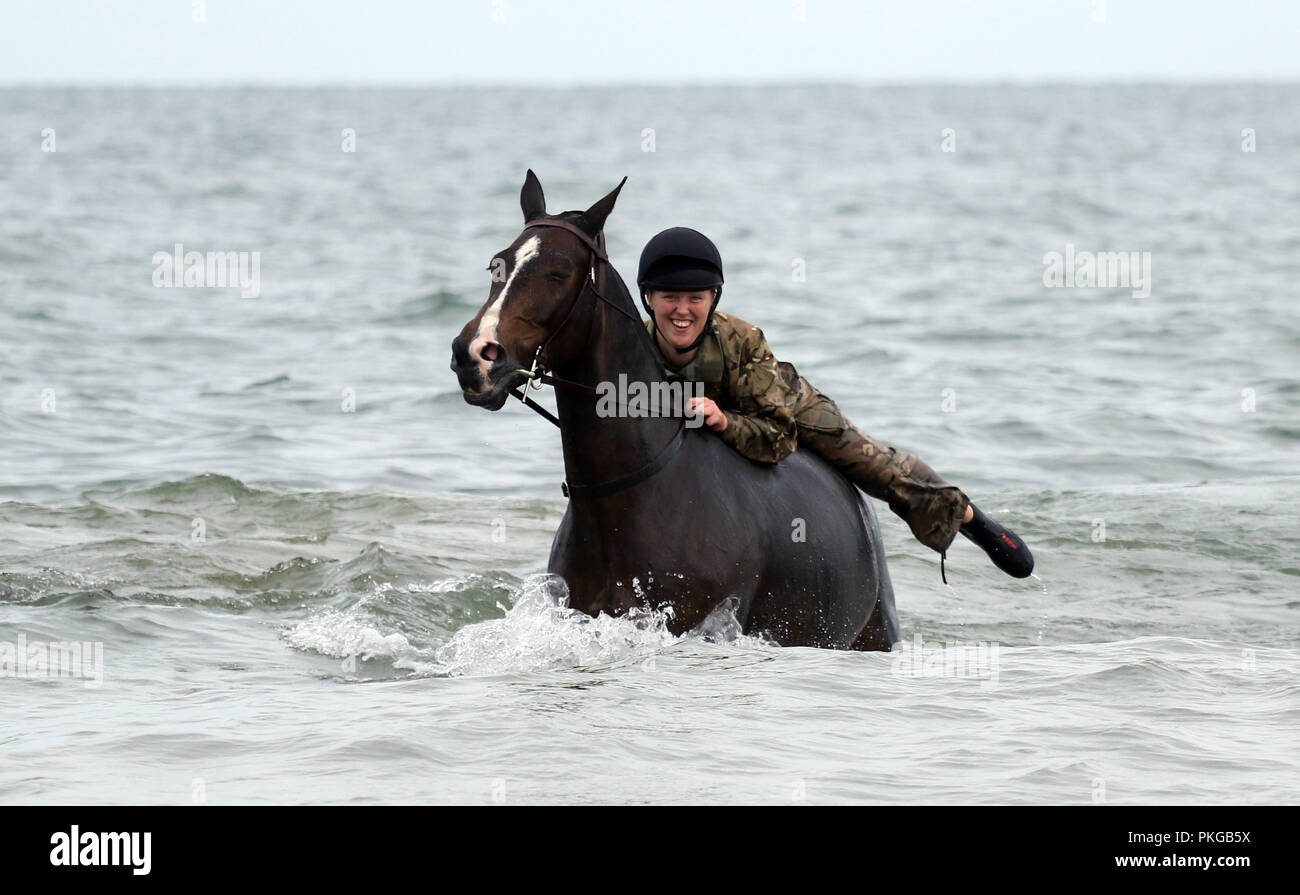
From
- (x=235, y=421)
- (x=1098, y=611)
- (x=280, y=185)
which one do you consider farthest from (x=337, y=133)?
(x=1098, y=611)

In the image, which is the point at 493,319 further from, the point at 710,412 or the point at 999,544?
the point at 999,544

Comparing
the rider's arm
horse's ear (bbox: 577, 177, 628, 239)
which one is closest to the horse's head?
horse's ear (bbox: 577, 177, 628, 239)

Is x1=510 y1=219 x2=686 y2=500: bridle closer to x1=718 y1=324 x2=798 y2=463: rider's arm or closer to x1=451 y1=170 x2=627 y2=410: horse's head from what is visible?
x1=451 y1=170 x2=627 y2=410: horse's head

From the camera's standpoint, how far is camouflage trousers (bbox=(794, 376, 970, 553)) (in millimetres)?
7148

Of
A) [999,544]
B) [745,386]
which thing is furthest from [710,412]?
[999,544]

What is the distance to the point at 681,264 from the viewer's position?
21.6 feet

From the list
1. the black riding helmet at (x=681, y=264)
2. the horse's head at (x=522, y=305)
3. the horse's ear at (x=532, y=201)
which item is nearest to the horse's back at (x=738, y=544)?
the black riding helmet at (x=681, y=264)

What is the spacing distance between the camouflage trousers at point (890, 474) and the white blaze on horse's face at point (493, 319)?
1.55m

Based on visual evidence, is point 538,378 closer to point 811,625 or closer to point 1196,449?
point 811,625

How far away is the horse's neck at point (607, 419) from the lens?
6.26 meters

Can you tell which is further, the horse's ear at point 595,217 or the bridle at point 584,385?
the horse's ear at point 595,217

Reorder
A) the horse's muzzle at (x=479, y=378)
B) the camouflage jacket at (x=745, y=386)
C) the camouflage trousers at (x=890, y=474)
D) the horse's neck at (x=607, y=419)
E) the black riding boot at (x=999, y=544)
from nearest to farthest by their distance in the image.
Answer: the horse's muzzle at (x=479, y=378)
the horse's neck at (x=607, y=419)
the camouflage jacket at (x=745, y=386)
the camouflage trousers at (x=890, y=474)
the black riding boot at (x=999, y=544)

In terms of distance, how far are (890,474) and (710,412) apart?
3.25 ft

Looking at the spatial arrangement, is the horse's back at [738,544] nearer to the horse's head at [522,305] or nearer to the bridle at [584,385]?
the bridle at [584,385]
